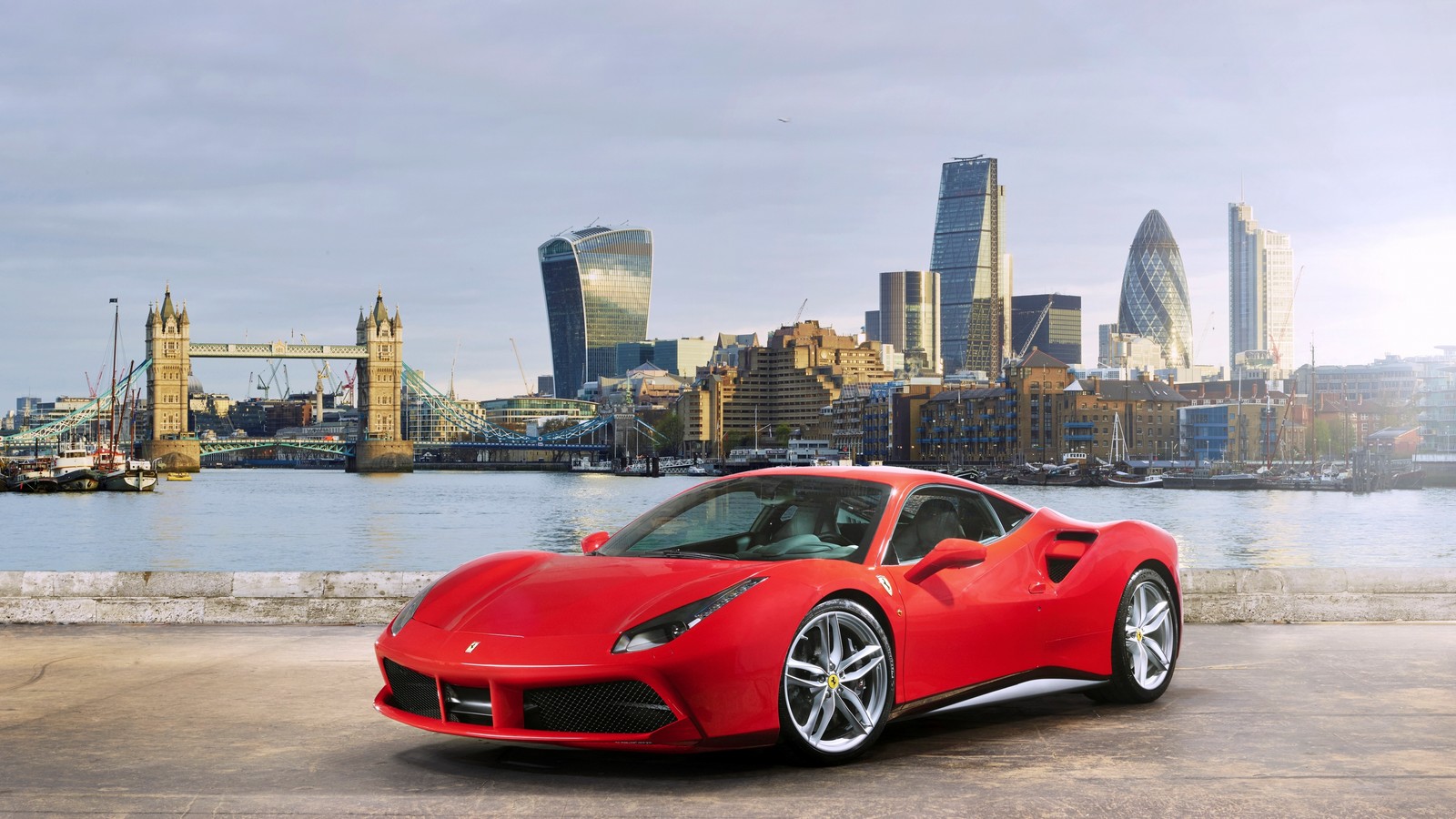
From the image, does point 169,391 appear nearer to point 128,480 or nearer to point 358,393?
point 358,393

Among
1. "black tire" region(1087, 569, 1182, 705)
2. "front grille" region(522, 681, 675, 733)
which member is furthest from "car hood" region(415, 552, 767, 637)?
"black tire" region(1087, 569, 1182, 705)

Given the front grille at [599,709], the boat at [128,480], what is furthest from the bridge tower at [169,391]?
the front grille at [599,709]

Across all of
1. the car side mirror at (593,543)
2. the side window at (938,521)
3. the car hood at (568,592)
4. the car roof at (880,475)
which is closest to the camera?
the car hood at (568,592)

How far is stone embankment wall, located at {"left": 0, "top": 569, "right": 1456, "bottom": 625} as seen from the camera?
9.43m

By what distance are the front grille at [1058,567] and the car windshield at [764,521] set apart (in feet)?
3.44

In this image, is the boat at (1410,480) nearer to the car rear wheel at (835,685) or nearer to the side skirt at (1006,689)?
the side skirt at (1006,689)

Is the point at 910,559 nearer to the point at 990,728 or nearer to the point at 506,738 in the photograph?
the point at 990,728

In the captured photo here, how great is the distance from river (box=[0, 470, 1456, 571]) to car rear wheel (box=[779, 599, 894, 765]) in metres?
20.7

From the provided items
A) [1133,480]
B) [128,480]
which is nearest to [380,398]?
[128,480]

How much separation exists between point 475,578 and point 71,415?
168798 mm

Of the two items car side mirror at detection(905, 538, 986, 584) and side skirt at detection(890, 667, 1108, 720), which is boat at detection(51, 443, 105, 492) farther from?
car side mirror at detection(905, 538, 986, 584)

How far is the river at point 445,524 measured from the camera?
50125mm

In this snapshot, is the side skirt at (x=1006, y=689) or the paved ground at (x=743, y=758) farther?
the side skirt at (x=1006, y=689)

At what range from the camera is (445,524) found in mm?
68562
